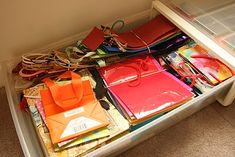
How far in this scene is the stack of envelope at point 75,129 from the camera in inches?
37.6

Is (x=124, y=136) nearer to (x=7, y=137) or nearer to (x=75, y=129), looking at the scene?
(x=75, y=129)

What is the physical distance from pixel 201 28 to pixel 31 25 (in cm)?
74

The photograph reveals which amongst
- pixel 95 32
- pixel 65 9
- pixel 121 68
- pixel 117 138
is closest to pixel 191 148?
pixel 117 138

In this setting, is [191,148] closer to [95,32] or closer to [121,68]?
[121,68]

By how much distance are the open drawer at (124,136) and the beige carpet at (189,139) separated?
0.04m

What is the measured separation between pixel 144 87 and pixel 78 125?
1.06ft

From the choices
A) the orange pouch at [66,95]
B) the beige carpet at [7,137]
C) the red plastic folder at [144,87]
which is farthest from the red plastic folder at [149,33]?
the beige carpet at [7,137]

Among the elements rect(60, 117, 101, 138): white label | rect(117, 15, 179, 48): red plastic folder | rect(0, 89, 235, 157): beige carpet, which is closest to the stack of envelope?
rect(60, 117, 101, 138): white label

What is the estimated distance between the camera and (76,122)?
1009 mm

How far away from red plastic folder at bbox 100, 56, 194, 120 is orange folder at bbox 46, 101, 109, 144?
113 millimetres

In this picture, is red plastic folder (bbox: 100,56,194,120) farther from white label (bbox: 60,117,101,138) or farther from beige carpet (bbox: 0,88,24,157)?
beige carpet (bbox: 0,88,24,157)

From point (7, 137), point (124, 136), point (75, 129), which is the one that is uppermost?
point (7, 137)

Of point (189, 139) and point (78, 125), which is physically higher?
point (78, 125)

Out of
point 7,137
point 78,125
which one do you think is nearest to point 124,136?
point 78,125
